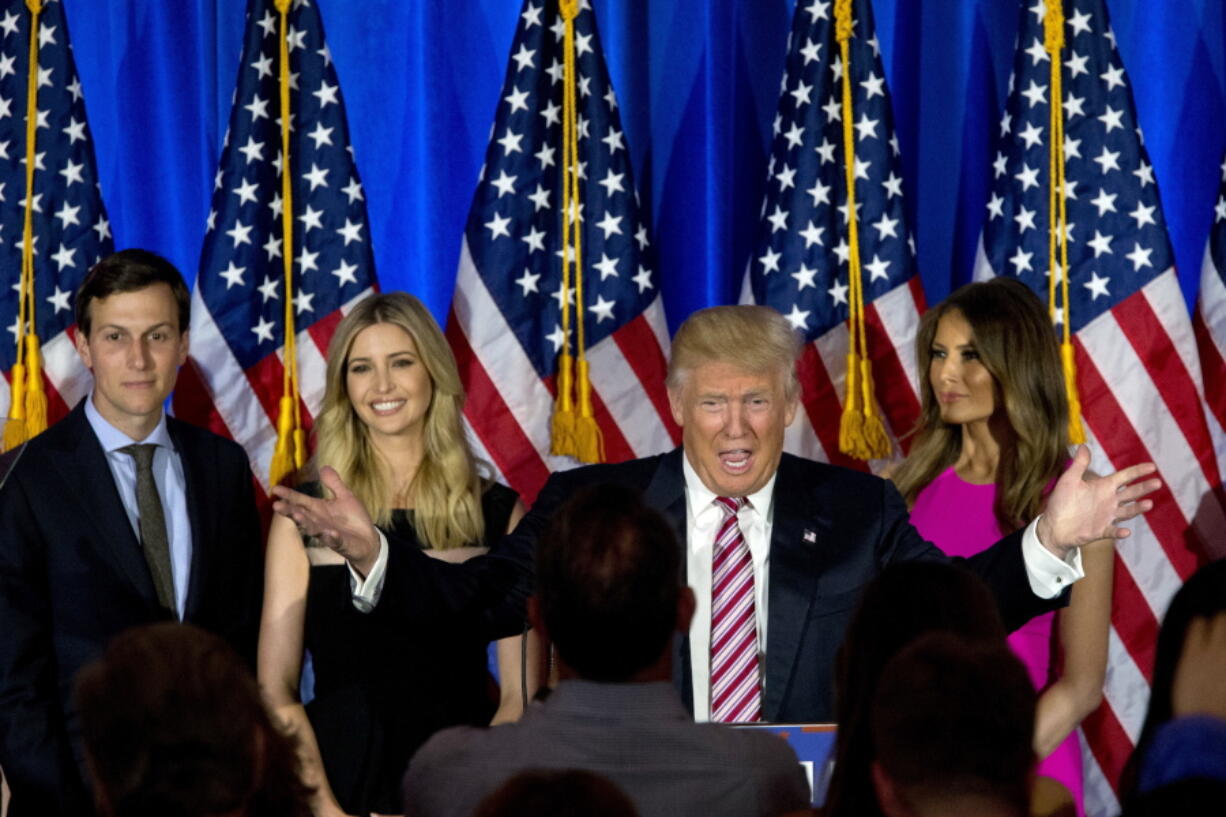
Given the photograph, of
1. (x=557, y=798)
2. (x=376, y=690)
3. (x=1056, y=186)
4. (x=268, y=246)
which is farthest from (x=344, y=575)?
(x=1056, y=186)

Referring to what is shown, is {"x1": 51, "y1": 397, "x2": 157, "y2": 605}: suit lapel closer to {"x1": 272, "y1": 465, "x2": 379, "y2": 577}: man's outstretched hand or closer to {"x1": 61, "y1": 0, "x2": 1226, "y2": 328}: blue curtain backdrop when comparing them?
{"x1": 272, "y1": 465, "x2": 379, "y2": 577}: man's outstretched hand

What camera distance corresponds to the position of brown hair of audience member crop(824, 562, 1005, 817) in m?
1.68

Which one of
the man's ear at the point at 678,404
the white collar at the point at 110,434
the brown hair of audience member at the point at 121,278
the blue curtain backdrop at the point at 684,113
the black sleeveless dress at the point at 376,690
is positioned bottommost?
the black sleeveless dress at the point at 376,690

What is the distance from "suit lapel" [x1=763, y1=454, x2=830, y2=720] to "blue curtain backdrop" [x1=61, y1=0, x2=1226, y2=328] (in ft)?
6.38

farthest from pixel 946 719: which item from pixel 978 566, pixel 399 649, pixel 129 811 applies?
pixel 399 649

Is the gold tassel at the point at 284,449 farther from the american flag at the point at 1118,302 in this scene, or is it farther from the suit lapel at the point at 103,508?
the american flag at the point at 1118,302

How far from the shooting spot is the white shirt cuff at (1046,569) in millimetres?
2793

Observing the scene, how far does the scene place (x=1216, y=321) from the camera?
451 centimetres

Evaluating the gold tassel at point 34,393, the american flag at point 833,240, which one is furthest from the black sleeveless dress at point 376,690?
the american flag at point 833,240

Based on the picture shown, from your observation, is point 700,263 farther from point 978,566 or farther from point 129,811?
point 129,811

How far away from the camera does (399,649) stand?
3.61 metres

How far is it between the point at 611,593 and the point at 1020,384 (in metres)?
2.23

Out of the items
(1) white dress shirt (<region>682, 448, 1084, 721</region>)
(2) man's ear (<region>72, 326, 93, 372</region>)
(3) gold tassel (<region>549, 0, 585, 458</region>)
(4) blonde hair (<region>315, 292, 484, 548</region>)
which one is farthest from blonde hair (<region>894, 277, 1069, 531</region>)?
(2) man's ear (<region>72, 326, 93, 372</region>)

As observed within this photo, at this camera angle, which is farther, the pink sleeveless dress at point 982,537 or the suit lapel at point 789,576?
the pink sleeveless dress at point 982,537
